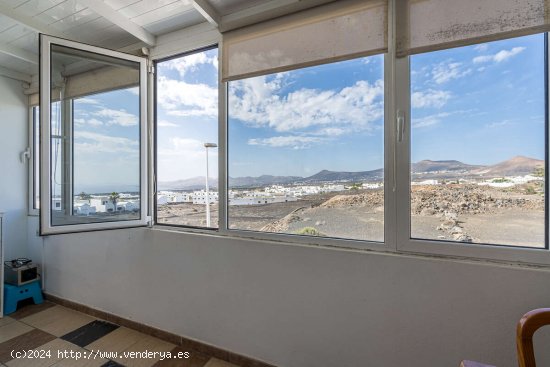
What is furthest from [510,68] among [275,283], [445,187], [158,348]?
[158,348]

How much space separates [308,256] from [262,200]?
51 cm

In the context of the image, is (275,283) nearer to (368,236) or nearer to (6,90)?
(368,236)

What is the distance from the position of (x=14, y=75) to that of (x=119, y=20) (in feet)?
6.78

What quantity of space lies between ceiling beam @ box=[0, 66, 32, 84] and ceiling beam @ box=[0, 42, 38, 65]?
0.55 m

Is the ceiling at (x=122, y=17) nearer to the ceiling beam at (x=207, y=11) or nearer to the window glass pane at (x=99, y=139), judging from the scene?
the ceiling beam at (x=207, y=11)

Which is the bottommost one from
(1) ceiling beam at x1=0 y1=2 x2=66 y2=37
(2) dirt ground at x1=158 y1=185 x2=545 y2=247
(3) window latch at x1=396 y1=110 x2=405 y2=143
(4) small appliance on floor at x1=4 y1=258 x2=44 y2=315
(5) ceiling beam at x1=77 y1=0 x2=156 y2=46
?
(4) small appliance on floor at x1=4 y1=258 x2=44 y2=315

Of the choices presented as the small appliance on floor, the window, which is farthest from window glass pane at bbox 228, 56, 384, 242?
the window

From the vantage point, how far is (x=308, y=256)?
149 cm

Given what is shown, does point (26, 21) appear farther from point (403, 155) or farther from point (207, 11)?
point (403, 155)

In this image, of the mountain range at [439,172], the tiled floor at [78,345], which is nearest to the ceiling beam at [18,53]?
the tiled floor at [78,345]

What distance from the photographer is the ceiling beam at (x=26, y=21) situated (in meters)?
1.77

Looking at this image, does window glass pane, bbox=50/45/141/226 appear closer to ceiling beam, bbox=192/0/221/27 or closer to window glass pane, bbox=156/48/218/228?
window glass pane, bbox=156/48/218/228

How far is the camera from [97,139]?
7.23 feet

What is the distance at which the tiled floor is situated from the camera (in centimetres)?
171
